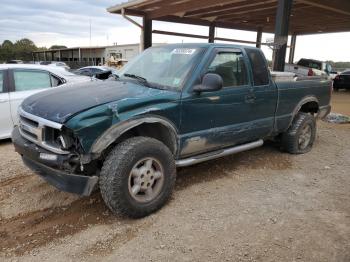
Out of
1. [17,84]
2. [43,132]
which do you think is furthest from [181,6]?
[43,132]

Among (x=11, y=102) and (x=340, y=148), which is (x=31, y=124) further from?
(x=340, y=148)

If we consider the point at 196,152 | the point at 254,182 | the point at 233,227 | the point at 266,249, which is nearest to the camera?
the point at 266,249

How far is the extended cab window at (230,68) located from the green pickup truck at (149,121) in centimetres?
1

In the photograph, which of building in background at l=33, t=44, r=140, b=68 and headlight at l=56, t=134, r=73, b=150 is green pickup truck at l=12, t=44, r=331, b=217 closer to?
headlight at l=56, t=134, r=73, b=150

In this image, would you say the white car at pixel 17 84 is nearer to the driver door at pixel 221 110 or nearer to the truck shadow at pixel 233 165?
the truck shadow at pixel 233 165

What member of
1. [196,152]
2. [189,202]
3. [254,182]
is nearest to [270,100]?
[254,182]

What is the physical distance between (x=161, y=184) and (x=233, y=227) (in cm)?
90

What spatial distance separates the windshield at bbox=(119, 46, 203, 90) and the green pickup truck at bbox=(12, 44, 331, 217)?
1 centimetres

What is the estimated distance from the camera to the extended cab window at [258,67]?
492 cm

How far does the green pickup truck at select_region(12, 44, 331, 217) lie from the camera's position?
10.7 ft

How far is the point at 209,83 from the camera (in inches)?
153

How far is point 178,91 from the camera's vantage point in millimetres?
3916

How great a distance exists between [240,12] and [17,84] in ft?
36.4

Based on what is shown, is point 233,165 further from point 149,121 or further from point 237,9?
point 237,9
